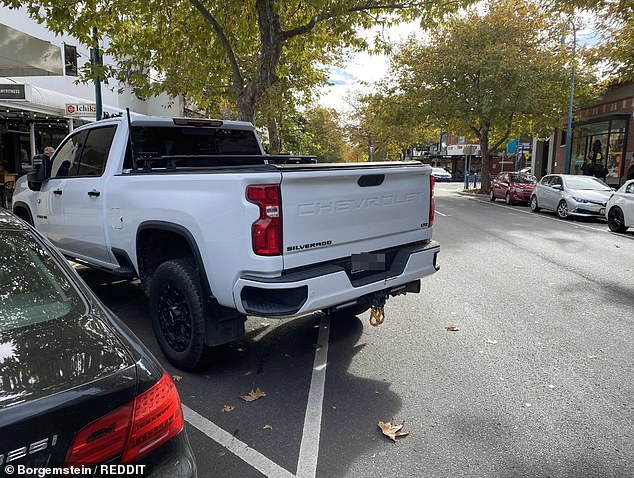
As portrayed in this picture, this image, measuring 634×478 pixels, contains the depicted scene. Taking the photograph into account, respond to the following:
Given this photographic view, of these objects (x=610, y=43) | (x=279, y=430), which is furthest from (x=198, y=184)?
(x=610, y=43)

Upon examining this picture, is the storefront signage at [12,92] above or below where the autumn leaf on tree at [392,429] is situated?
above

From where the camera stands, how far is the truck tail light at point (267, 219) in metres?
3.29

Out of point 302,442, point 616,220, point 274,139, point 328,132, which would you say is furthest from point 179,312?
point 328,132

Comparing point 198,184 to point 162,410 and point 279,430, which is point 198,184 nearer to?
point 279,430

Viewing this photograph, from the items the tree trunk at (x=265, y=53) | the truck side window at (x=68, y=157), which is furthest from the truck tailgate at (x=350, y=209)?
the tree trunk at (x=265, y=53)

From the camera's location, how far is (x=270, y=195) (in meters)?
3.29

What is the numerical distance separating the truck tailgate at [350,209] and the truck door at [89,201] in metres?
2.59

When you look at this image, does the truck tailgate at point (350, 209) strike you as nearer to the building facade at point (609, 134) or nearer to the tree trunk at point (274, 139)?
the tree trunk at point (274, 139)

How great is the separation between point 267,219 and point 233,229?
0.96 ft

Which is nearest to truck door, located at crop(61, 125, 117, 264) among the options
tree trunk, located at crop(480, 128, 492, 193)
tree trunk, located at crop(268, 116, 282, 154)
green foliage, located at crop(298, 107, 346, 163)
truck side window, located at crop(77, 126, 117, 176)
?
truck side window, located at crop(77, 126, 117, 176)

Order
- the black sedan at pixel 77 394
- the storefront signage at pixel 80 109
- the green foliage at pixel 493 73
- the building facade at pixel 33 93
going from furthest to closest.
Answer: the green foliage at pixel 493 73
the storefront signage at pixel 80 109
the building facade at pixel 33 93
the black sedan at pixel 77 394

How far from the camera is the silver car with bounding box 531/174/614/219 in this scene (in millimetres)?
15359

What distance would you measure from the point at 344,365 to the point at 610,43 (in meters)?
13.7

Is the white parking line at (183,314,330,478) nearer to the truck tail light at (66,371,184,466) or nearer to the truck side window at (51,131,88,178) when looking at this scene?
the truck tail light at (66,371,184,466)
